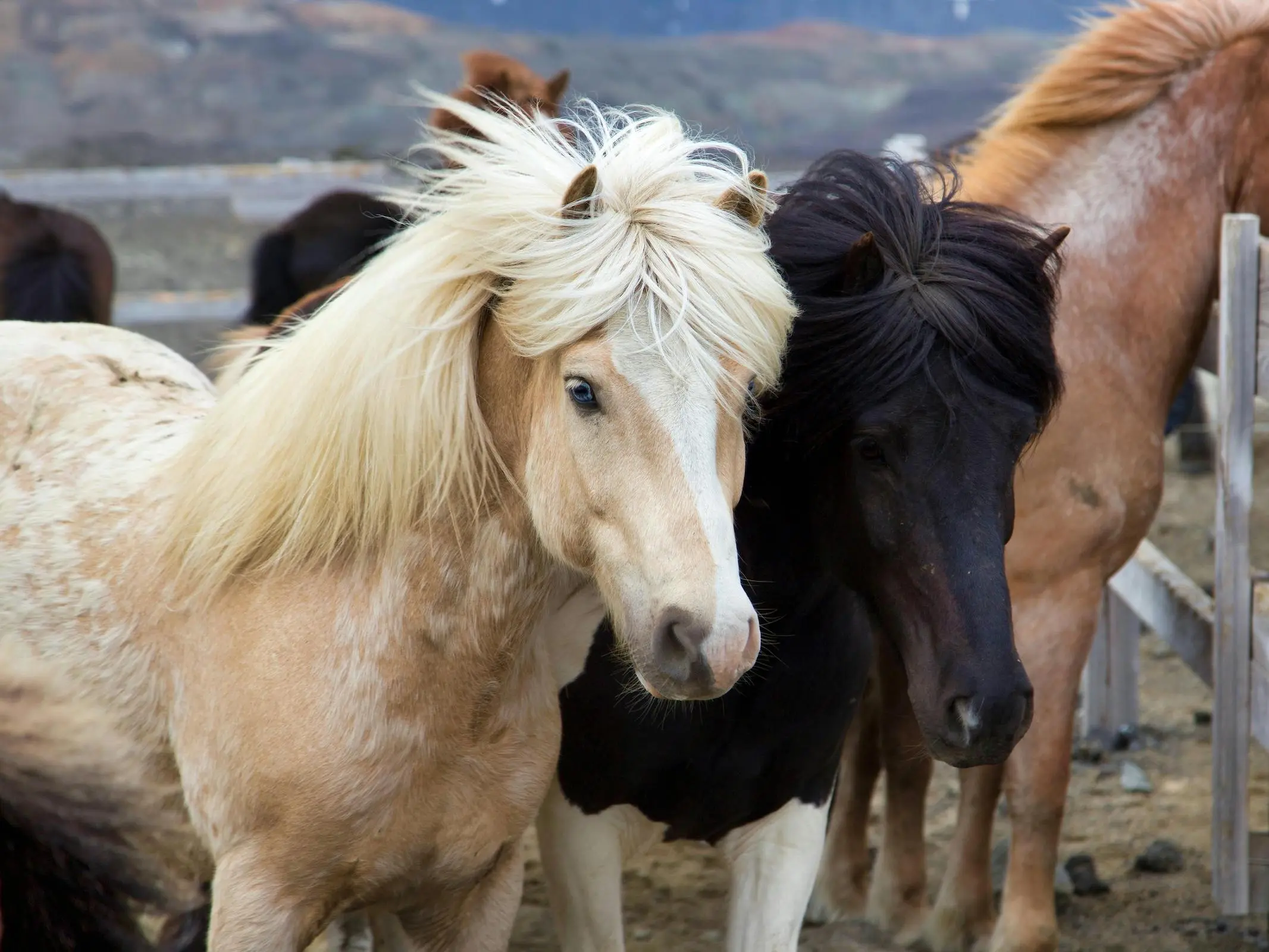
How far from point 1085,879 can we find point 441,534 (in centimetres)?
241

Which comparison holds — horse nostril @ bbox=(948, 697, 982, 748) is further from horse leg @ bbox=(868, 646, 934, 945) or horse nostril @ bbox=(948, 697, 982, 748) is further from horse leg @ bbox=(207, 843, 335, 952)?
horse leg @ bbox=(868, 646, 934, 945)

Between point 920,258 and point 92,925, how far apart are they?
1.91 meters

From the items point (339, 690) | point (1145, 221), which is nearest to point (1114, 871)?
→ point (1145, 221)

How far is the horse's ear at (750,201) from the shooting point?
192cm

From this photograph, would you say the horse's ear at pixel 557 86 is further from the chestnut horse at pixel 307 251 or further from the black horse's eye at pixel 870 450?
the black horse's eye at pixel 870 450

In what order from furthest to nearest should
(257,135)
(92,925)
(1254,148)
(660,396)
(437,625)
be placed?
(257,135)
(1254,148)
(92,925)
(437,625)
(660,396)

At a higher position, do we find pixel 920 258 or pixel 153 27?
pixel 920 258

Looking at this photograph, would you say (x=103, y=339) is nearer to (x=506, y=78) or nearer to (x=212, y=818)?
(x=212, y=818)

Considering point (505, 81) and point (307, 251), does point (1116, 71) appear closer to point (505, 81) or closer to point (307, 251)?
point (505, 81)

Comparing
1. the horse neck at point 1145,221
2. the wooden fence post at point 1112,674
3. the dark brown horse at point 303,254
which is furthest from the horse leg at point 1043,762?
the dark brown horse at point 303,254

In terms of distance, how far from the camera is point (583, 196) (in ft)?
5.95

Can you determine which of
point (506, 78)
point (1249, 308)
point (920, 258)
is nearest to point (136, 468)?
point (920, 258)

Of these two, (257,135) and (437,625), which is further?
(257,135)

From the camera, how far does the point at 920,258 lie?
7.32ft
